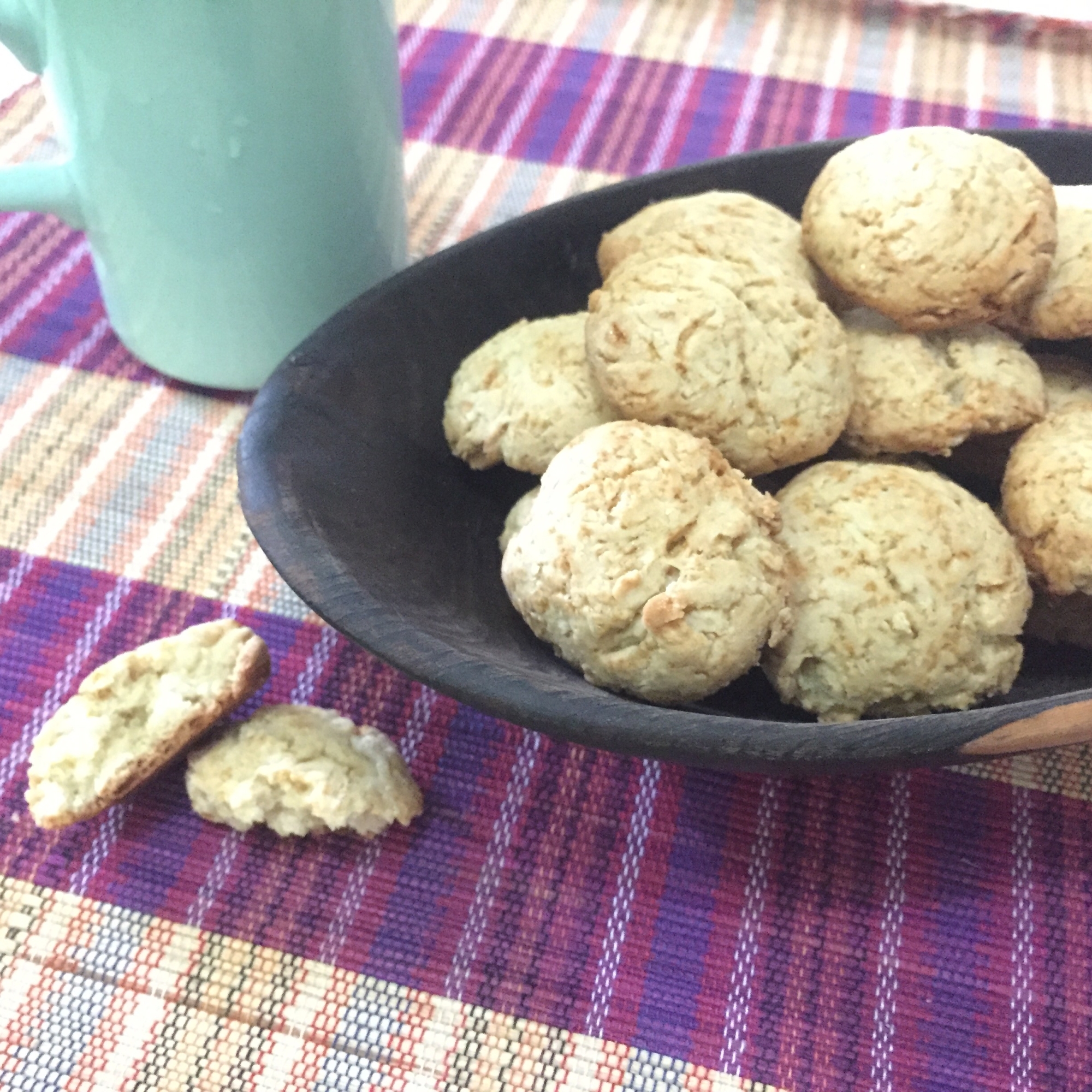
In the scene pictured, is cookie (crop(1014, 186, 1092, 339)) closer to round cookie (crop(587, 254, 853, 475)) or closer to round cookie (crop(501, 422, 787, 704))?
round cookie (crop(587, 254, 853, 475))

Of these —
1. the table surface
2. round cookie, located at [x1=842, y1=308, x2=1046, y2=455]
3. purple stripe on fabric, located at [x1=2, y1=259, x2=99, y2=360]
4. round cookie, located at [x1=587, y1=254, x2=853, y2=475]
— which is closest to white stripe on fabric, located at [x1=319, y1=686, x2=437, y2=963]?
the table surface

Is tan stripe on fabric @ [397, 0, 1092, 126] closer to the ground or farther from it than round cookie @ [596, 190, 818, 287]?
closer to the ground

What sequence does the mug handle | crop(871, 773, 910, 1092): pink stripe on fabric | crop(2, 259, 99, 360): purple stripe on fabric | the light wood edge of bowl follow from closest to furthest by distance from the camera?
the light wood edge of bowl, crop(871, 773, 910, 1092): pink stripe on fabric, the mug handle, crop(2, 259, 99, 360): purple stripe on fabric

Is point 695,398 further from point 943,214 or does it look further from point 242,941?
point 242,941

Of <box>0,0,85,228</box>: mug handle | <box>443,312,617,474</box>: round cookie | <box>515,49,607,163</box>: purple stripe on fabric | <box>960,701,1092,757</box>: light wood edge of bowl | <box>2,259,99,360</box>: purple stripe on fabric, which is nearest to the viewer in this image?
<box>960,701,1092,757</box>: light wood edge of bowl

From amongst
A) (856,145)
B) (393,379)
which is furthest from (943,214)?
(393,379)

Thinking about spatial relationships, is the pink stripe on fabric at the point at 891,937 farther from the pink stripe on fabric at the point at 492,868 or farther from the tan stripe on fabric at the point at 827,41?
the tan stripe on fabric at the point at 827,41

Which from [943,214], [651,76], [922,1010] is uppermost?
[943,214]

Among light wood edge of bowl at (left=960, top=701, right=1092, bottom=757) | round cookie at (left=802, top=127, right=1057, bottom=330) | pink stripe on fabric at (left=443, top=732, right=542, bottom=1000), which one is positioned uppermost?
round cookie at (left=802, top=127, right=1057, bottom=330)
